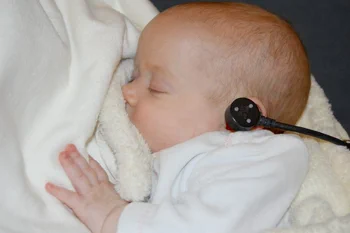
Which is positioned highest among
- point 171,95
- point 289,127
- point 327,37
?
point 171,95

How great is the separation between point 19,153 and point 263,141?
451 millimetres

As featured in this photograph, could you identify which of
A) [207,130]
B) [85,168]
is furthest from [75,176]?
[207,130]

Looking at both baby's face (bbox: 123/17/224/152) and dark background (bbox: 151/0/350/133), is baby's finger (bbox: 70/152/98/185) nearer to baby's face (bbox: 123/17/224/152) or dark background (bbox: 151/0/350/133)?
baby's face (bbox: 123/17/224/152)

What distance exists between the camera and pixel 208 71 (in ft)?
4.20

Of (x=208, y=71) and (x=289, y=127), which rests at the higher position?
(x=208, y=71)

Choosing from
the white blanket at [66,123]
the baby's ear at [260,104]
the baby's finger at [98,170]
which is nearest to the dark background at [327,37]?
the white blanket at [66,123]

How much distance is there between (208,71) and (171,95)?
87mm

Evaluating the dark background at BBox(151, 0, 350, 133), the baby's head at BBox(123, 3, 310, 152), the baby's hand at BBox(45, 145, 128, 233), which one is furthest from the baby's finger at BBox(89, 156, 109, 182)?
the dark background at BBox(151, 0, 350, 133)

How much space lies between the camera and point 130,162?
1.27 m

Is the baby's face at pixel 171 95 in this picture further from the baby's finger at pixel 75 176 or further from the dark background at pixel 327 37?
the dark background at pixel 327 37

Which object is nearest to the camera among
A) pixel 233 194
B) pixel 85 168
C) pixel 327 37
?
pixel 233 194

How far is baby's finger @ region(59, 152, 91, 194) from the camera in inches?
48.4

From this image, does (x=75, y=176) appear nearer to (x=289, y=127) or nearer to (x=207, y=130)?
(x=207, y=130)

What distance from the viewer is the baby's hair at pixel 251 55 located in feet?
4.19
